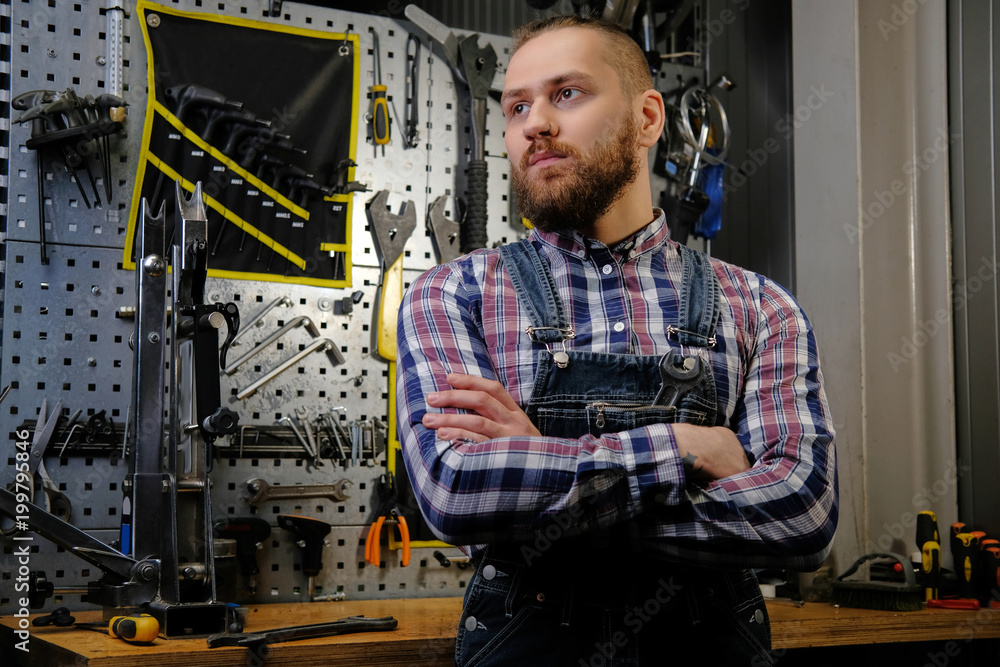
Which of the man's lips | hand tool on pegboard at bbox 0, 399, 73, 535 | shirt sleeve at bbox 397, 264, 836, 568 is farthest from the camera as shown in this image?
hand tool on pegboard at bbox 0, 399, 73, 535

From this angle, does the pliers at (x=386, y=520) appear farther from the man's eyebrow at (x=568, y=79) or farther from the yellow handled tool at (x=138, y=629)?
the man's eyebrow at (x=568, y=79)

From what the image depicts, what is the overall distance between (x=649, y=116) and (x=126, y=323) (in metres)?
1.52

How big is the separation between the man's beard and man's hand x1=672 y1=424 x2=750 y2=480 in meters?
0.38

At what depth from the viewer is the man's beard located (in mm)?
1335

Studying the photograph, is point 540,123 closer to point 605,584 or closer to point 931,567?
point 605,584

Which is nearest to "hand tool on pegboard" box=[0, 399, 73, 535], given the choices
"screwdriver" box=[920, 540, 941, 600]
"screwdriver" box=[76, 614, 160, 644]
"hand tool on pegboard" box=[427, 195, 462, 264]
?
"screwdriver" box=[76, 614, 160, 644]

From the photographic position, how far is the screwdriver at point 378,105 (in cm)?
258

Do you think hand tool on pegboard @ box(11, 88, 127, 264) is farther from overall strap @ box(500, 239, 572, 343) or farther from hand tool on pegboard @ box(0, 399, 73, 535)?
overall strap @ box(500, 239, 572, 343)

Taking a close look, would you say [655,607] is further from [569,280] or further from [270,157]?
[270,157]

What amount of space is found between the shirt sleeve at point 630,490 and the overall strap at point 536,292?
118 millimetres

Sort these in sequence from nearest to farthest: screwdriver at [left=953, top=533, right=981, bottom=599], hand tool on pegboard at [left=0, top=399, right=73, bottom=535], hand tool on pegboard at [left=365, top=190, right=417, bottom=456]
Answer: hand tool on pegboard at [left=0, top=399, right=73, bottom=535] → screwdriver at [left=953, top=533, right=981, bottom=599] → hand tool on pegboard at [left=365, top=190, right=417, bottom=456]

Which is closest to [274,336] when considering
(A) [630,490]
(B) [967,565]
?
(A) [630,490]

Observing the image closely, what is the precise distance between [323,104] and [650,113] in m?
1.35

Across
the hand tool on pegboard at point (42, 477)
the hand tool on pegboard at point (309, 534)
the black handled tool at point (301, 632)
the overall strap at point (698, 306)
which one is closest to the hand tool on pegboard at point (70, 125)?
the hand tool on pegboard at point (42, 477)
